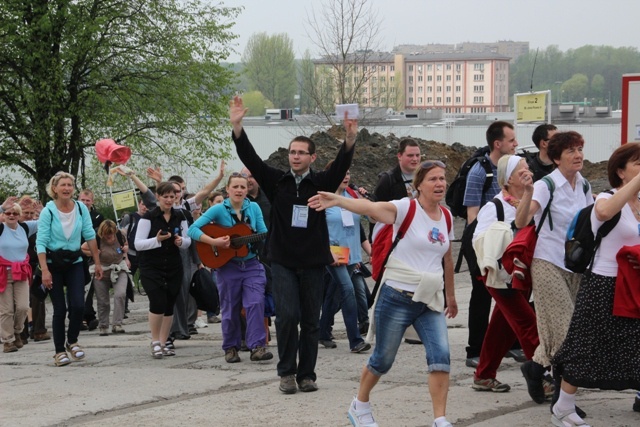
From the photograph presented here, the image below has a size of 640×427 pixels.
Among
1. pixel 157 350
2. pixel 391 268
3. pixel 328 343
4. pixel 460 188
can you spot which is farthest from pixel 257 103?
pixel 391 268

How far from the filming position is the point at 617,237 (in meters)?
6.22

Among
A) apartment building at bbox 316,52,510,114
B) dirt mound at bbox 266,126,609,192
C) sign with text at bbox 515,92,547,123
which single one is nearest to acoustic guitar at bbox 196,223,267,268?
sign with text at bbox 515,92,547,123

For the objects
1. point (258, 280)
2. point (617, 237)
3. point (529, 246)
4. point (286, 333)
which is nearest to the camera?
point (617, 237)

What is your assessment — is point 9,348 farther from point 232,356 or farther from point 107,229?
point 232,356

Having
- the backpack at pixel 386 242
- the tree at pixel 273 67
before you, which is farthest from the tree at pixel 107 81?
the tree at pixel 273 67

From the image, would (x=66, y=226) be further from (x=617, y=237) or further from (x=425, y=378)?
(x=617, y=237)

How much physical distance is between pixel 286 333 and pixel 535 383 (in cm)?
201

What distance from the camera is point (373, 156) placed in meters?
32.9

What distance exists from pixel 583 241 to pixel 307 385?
9.00 feet

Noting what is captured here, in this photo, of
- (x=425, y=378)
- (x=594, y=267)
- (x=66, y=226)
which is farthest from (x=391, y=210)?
(x=66, y=226)

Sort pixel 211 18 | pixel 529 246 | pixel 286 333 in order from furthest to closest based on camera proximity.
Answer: pixel 211 18 < pixel 286 333 < pixel 529 246

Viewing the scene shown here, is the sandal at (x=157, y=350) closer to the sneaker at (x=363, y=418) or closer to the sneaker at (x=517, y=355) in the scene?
the sneaker at (x=517, y=355)

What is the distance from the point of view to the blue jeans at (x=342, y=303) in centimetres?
991

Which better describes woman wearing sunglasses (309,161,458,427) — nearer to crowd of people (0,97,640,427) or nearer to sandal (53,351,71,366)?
crowd of people (0,97,640,427)
